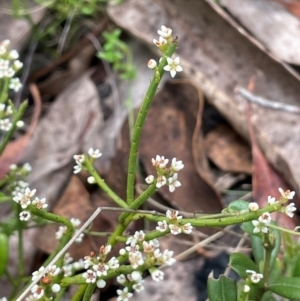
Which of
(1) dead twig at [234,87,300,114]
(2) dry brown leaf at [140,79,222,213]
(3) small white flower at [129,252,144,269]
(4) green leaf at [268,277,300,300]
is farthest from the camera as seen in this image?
(1) dead twig at [234,87,300,114]

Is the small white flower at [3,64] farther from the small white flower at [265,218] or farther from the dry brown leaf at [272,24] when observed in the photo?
the dry brown leaf at [272,24]

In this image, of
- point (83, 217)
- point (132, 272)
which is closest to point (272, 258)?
point (132, 272)

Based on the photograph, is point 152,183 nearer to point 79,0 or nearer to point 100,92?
point 100,92

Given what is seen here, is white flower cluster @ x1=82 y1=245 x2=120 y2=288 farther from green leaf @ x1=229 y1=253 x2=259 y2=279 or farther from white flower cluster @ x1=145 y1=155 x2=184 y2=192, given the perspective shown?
green leaf @ x1=229 y1=253 x2=259 y2=279

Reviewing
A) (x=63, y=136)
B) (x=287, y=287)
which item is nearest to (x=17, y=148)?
(x=63, y=136)

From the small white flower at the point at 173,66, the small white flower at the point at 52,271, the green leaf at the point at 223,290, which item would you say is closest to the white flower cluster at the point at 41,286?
the small white flower at the point at 52,271

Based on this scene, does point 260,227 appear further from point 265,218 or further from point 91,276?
point 91,276

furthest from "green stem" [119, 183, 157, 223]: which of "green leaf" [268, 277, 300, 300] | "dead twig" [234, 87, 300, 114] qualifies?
"dead twig" [234, 87, 300, 114]
